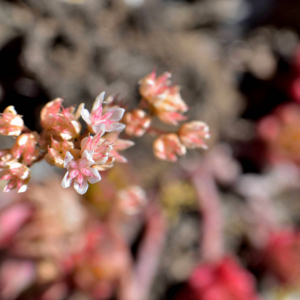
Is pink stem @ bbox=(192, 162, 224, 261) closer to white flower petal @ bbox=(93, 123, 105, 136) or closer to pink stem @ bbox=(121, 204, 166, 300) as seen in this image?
pink stem @ bbox=(121, 204, 166, 300)

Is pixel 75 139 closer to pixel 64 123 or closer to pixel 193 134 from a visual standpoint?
pixel 64 123

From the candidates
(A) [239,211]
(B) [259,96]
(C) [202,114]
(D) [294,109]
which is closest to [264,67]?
(B) [259,96]

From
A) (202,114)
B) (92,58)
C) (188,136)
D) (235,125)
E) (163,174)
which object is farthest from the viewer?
(235,125)

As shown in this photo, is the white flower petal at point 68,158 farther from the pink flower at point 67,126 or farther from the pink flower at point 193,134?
the pink flower at point 193,134

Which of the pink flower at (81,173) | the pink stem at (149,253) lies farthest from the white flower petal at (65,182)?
the pink stem at (149,253)

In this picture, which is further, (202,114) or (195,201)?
(195,201)

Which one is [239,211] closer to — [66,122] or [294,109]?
[294,109]

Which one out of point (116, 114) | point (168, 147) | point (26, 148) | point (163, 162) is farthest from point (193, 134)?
point (163, 162)
